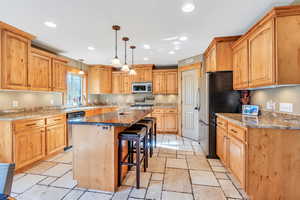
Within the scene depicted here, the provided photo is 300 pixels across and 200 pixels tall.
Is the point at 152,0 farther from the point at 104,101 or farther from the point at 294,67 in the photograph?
the point at 104,101

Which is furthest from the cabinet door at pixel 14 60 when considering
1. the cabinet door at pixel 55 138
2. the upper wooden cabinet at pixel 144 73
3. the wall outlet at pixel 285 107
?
the wall outlet at pixel 285 107

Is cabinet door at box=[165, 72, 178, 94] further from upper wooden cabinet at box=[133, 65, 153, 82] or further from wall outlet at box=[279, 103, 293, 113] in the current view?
wall outlet at box=[279, 103, 293, 113]

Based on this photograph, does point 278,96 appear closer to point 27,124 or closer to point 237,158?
point 237,158

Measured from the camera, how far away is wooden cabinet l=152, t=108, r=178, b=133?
16.7 feet

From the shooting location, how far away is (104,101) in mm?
6043

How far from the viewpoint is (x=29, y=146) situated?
252 centimetres

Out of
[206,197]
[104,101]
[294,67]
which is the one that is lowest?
[206,197]

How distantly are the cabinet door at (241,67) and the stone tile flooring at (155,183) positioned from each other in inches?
60.2

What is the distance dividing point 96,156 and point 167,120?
11.2 feet

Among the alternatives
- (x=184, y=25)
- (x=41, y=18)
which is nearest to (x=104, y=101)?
(x=41, y=18)

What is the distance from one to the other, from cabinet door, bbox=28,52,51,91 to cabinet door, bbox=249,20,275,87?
3.99 m

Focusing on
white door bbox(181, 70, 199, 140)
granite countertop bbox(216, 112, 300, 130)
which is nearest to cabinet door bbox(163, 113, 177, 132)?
white door bbox(181, 70, 199, 140)

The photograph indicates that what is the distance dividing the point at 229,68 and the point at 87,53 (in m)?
3.56

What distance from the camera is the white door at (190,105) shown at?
4.29 metres
